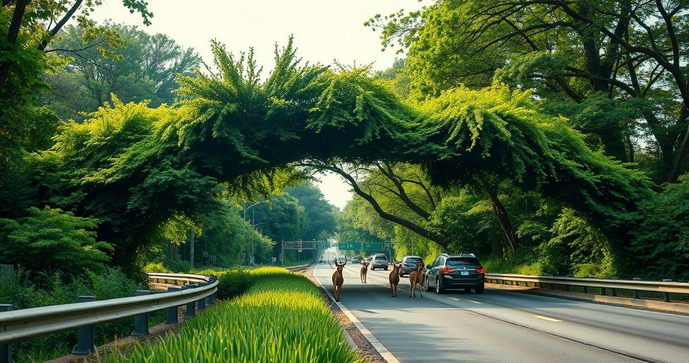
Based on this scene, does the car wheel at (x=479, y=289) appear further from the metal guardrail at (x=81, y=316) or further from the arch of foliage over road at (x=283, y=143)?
the metal guardrail at (x=81, y=316)

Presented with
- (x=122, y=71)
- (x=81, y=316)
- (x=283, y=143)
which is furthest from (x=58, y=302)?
(x=122, y=71)

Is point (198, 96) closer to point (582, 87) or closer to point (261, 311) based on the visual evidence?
point (261, 311)

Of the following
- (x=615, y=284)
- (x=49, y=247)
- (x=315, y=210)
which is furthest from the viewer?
(x=315, y=210)

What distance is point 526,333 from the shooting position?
1241cm

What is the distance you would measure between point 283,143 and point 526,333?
17535mm

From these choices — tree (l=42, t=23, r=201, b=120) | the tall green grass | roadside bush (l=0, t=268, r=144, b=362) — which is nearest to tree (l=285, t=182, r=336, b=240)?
tree (l=42, t=23, r=201, b=120)

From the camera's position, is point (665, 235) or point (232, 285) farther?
point (232, 285)

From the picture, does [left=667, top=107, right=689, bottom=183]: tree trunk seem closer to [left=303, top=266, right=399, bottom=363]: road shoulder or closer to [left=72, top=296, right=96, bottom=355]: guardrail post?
[left=303, top=266, right=399, bottom=363]: road shoulder

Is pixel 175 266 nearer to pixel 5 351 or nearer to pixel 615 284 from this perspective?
pixel 615 284

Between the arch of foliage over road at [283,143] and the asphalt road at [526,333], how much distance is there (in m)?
8.69

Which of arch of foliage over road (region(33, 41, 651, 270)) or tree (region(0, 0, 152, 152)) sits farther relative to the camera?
arch of foliage over road (region(33, 41, 651, 270))

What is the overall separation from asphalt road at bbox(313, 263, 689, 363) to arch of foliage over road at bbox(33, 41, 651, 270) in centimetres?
869

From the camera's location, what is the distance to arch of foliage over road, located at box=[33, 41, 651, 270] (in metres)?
24.7

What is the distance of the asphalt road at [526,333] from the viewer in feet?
31.6
